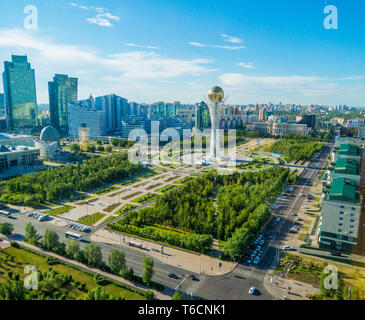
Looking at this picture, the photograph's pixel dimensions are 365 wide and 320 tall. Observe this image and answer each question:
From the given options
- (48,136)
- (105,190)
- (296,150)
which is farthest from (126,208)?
(296,150)

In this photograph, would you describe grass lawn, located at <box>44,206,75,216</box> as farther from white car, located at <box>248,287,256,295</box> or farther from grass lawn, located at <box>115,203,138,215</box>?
white car, located at <box>248,287,256,295</box>

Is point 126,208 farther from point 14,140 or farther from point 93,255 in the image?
point 14,140

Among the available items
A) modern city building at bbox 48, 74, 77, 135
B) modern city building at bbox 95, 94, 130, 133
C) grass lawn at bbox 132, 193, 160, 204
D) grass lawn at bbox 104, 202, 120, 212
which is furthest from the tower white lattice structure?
modern city building at bbox 48, 74, 77, 135

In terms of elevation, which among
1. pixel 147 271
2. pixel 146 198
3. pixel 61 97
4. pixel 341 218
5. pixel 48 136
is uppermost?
pixel 61 97

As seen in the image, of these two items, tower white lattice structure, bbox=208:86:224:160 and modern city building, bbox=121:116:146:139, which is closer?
tower white lattice structure, bbox=208:86:224:160

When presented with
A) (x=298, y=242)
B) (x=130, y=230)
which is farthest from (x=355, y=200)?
(x=130, y=230)

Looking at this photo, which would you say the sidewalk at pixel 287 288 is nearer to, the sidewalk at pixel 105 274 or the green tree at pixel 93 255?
the sidewalk at pixel 105 274
